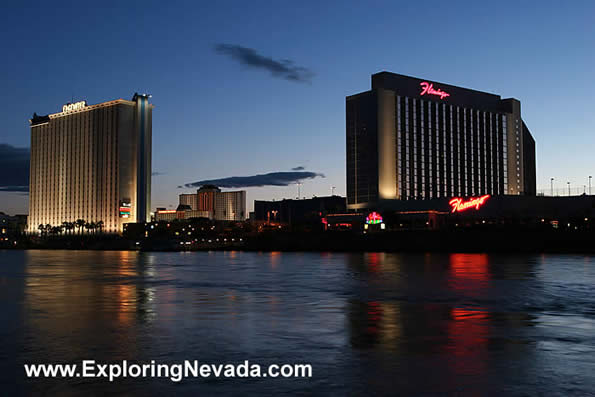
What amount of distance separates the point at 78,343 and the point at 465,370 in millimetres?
10000

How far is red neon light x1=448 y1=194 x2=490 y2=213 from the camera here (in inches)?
6068

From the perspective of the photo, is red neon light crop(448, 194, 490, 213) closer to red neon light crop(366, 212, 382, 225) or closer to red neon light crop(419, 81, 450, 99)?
red neon light crop(366, 212, 382, 225)

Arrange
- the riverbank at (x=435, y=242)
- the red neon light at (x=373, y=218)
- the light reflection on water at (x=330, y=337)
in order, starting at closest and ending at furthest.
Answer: the light reflection on water at (x=330, y=337), the riverbank at (x=435, y=242), the red neon light at (x=373, y=218)

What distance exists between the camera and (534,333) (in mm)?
17547

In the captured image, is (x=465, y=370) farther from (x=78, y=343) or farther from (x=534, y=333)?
(x=78, y=343)

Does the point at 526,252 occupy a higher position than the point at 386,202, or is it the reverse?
the point at 386,202

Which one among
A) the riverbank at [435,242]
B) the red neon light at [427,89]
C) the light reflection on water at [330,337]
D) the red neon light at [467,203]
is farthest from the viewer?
the red neon light at [427,89]

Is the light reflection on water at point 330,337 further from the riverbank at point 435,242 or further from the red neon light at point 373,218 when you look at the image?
the red neon light at point 373,218

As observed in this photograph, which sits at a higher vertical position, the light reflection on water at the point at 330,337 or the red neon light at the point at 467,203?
the red neon light at the point at 467,203

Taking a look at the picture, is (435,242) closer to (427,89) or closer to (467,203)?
(467,203)

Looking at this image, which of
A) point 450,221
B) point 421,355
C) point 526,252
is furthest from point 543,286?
point 450,221

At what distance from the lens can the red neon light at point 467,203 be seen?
506 feet

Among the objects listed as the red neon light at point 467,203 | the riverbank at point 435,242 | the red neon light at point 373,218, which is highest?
the red neon light at point 467,203

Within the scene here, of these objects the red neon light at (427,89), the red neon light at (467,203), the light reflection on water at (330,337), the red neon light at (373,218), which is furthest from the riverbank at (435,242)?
the light reflection on water at (330,337)
